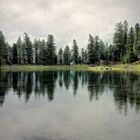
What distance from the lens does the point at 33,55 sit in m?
180

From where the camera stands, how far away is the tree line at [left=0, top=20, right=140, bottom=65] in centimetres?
14150

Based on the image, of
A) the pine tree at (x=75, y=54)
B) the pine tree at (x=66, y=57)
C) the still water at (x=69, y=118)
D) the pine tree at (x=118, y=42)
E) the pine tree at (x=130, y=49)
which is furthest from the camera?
the pine tree at (x=66, y=57)

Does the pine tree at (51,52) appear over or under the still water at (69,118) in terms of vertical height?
over

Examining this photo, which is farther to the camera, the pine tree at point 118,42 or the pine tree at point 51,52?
the pine tree at point 51,52

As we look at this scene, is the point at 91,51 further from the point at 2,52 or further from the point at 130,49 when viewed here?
the point at 2,52

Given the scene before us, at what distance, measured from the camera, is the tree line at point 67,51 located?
14150 centimetres

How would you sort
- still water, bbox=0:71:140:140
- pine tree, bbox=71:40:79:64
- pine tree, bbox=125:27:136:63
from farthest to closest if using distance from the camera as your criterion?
pine tree, bbox=71:40:79:64 → pine tree, bbox=125:27:136:63 → still water, bbox=0:71:140:140

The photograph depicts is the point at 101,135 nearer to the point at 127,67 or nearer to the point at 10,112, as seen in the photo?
the point at 10,112

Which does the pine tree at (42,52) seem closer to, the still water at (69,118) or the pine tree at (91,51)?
the pine tree at (91,51)

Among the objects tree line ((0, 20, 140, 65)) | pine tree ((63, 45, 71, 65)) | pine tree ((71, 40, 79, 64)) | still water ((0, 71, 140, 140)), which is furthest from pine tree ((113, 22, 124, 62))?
still water ((0, 71, 140, 140))

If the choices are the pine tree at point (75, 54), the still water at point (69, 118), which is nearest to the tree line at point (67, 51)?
the pine tree at point (75, 54)

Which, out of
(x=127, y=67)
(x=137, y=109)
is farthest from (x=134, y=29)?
(x=137, y=109)

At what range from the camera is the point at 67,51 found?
193 m

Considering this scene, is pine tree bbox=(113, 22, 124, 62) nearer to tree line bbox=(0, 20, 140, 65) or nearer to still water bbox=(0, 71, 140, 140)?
tree line bbox=(0, 20, 140, 65)
